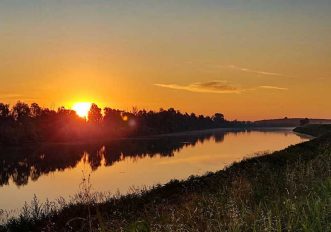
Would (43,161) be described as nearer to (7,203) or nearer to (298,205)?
(7,203)

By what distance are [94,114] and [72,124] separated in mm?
26408

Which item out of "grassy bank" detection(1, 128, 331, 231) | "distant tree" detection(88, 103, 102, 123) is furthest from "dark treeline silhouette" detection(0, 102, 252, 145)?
"grassy bank" detection(1, 128, 331, 231)

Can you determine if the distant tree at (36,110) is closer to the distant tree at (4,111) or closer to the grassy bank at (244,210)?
the distant tree at (4,111)

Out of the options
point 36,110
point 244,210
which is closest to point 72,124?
point 36,110

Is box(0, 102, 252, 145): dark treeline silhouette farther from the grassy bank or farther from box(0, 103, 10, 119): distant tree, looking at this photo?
the grassy bank

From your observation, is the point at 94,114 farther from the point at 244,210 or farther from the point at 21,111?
the point at 244,210

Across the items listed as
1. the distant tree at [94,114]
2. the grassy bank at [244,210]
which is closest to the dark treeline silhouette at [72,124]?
the distant tree at [94,114]

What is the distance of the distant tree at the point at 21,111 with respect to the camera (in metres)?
115

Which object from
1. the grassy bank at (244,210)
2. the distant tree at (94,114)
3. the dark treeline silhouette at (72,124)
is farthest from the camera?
the distant tree at (94,114)

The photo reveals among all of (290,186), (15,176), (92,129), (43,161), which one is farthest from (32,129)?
(290,186)

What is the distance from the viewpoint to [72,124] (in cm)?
12625

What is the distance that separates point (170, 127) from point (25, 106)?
2869 inches

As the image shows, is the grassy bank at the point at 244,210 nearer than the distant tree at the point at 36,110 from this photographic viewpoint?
Yes

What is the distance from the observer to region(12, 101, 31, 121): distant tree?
379 feet
